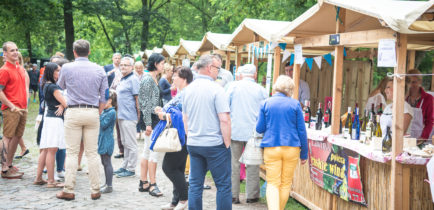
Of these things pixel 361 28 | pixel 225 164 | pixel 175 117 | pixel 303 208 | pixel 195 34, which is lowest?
pixel 303 208

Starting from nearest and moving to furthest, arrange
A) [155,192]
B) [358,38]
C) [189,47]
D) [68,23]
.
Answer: [358,38]
[155,192]
[189,47]
[68,23]

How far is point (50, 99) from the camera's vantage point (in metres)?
5.74

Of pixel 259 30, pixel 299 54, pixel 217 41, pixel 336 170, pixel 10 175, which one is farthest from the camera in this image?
pixel 217 41

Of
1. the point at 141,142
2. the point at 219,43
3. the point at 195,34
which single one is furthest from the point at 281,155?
the point at 195,34

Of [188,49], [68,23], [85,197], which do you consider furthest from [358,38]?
[68,23]

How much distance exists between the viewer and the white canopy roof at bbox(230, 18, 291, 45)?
6.33 metres

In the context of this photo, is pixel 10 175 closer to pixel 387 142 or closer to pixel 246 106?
pixel 246 106

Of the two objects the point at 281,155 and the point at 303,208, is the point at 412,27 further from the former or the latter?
the point at 303,208

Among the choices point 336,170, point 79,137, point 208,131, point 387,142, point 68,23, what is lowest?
point 336,170

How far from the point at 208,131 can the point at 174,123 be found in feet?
2.72

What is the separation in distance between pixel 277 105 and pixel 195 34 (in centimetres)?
2252

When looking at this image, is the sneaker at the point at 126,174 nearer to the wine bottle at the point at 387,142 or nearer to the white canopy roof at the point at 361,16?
the white canopy roof at the point at 361,16

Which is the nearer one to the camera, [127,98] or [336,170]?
[336,170]

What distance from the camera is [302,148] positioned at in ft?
15.3
